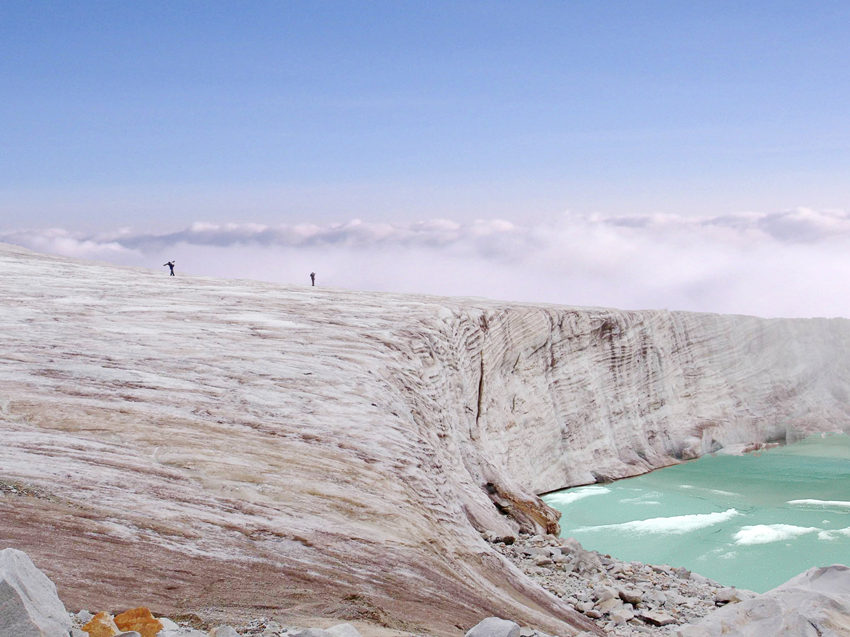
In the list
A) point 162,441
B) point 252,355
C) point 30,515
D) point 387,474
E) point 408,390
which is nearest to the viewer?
point 30,515

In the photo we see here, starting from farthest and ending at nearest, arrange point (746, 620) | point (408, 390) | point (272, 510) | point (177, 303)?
point (177, 303)
point (408, 390)
point (272, 510)
point (746, 620)

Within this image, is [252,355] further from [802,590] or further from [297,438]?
[802,590]

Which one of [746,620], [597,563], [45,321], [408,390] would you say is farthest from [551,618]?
[45,321]

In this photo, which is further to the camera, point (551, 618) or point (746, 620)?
point (551, 618)

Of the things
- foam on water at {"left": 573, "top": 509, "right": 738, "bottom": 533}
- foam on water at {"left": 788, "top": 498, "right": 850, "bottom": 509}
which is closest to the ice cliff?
foam on water at {"left": 573, "top": 509, "right": 738, "bottom": 533}

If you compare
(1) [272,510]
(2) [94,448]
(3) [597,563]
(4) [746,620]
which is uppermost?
(2) [94,448]

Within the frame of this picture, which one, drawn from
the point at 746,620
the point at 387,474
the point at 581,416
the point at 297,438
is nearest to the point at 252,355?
the point at 297,438

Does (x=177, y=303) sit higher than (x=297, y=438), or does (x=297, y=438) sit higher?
(x=177, y=303)

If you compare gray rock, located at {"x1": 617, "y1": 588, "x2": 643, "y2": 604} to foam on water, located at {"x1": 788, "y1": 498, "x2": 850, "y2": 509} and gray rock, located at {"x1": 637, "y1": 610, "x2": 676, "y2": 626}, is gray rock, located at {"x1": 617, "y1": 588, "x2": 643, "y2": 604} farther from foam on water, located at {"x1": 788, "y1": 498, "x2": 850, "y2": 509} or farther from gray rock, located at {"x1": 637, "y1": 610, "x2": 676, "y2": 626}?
foam on water, located at {"x1": 788, "y1": 498, "x2": 850, "y2": 509}
